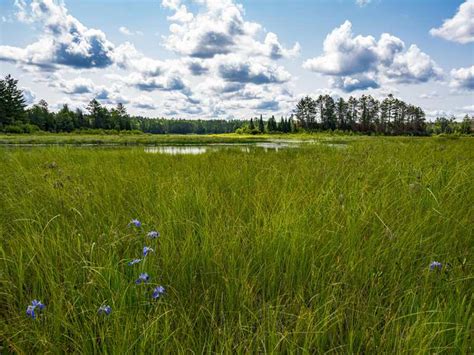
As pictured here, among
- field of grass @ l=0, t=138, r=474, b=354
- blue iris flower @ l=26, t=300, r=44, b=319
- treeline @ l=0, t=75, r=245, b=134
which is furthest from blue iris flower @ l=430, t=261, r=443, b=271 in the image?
treeline @ l=0, t=75, r=245, b=134

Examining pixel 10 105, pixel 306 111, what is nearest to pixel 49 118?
pixel 10 105

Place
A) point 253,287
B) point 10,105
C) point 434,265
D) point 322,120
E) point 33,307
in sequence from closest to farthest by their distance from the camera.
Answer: point 33,307 < point 434,265 < point 253,287 < point 10,105 < point 322,120

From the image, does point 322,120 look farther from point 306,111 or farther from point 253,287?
point 253,287

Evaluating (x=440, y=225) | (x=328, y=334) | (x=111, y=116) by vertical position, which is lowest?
(x=328, y=334)

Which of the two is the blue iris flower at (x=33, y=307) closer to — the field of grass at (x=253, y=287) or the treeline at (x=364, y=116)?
the field of grass at (x=253, y=287)

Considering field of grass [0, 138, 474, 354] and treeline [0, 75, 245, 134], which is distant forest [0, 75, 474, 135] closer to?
treeline [0, 75, 245, 134]

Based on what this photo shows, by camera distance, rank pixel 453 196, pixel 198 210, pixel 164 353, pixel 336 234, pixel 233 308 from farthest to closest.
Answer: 1. pixel 453 196
2. pixel 198 210
3. pixel 336 234
4. pixel 233 308
5. pixel 164 353

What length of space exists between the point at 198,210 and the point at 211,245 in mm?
894

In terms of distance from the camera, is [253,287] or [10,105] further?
[10,105]

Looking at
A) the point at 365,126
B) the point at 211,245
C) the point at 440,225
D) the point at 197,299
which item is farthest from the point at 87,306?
the point at 365,126

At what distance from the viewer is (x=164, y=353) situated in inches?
42.8

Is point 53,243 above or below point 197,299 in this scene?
above

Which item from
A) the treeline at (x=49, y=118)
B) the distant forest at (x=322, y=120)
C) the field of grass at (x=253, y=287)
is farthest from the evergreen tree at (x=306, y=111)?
the field of grass at (x=253, y=287)

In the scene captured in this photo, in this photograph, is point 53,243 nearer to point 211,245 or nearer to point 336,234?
point 211,245
